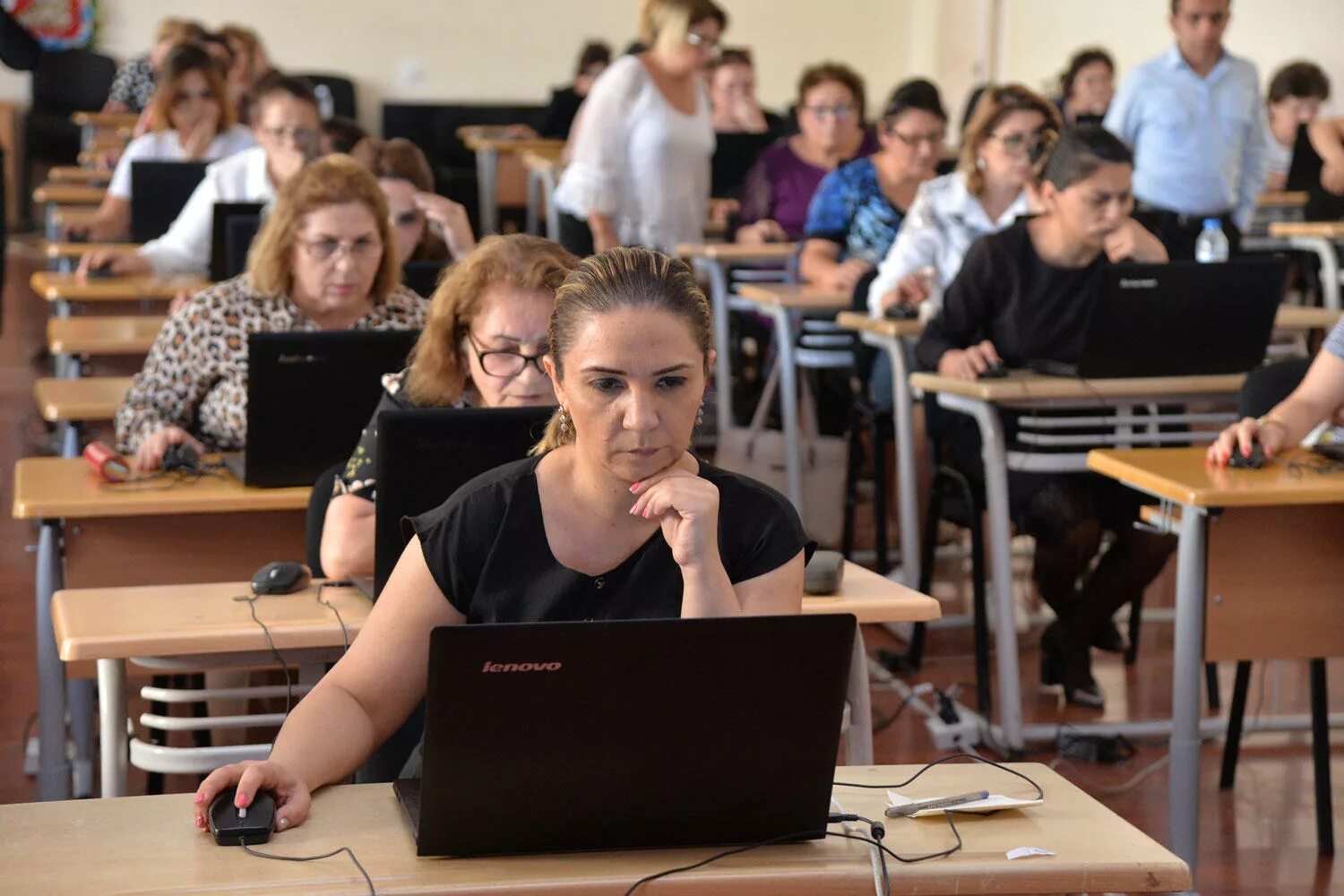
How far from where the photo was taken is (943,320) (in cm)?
412

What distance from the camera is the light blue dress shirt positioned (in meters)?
6.88

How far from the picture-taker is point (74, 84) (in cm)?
1231

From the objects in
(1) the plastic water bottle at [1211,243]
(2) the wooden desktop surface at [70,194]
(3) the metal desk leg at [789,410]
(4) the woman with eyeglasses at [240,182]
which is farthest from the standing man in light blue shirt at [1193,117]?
(2) the wooden desktop surface at [70,194]

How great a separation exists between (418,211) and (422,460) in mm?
2524

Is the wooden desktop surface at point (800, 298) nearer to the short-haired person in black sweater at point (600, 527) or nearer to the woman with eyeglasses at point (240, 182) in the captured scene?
the woman with eyeglasses at point (240, 182)

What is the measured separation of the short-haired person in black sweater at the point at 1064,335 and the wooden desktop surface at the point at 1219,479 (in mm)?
748

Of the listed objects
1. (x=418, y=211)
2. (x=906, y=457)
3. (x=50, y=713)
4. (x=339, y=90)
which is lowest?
(x=50, y=713)

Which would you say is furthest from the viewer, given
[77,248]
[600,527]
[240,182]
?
[77,248]

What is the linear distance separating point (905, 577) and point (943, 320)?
726mm

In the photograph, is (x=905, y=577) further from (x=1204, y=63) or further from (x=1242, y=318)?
(x=1204, y=63)

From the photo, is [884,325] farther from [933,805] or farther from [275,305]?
[933,805]

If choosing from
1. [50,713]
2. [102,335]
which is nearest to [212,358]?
[50,713]

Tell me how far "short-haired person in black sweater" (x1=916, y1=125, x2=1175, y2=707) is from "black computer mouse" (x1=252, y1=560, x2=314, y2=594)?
5.88 ft

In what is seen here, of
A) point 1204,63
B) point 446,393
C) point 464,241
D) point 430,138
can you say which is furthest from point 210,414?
point 430,138
